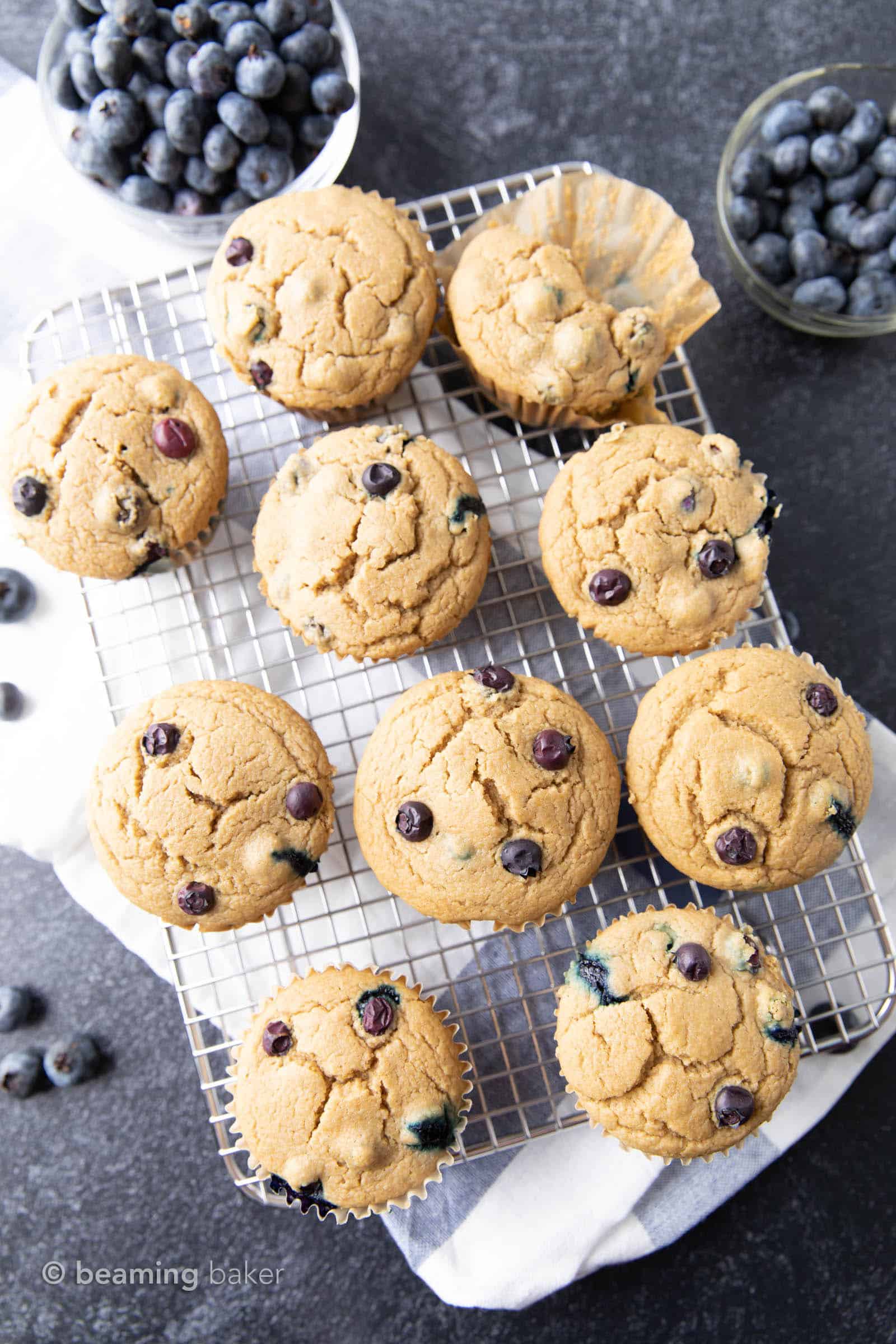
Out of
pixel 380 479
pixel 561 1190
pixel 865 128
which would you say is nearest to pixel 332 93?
pixel 380 479

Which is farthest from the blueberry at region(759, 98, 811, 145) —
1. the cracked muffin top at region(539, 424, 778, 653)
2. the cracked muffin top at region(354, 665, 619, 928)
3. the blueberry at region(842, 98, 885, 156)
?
the cracked muffin top at region(354, 665, 619, 928)

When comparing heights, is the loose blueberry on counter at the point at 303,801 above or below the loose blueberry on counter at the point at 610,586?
below

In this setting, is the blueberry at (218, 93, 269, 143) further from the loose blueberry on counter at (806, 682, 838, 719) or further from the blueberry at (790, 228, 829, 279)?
the loose blueberry on counter at (806, 682, 838, 719)

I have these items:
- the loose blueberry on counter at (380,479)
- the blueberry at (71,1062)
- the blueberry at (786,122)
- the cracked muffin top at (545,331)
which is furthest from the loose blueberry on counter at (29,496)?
the blueberry at (786,122)

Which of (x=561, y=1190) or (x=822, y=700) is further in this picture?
(x=561, y=1190)

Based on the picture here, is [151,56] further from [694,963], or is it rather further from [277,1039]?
[694,963]

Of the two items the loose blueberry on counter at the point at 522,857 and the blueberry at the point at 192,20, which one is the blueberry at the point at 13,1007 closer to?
the loose blueberry on counter at the point at 522,857
